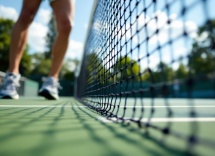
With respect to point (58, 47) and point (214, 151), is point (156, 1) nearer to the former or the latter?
point (214, 151)

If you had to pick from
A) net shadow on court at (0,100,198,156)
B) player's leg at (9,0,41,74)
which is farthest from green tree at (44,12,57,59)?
net shadow on court at (0,100,198,156)

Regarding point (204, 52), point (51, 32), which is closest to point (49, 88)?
point (204, 52)

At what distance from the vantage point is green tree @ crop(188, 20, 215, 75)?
423 mm

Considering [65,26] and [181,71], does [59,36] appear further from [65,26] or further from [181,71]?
[181,71]

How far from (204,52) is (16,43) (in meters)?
2.38

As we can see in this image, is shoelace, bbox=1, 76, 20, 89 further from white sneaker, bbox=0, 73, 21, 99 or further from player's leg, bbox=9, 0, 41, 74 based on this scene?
player's leg, bbox=9, 0, 41, 74

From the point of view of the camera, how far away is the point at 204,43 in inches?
18.2

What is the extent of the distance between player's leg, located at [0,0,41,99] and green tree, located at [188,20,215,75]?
227 cm

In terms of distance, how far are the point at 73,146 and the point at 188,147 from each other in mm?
288

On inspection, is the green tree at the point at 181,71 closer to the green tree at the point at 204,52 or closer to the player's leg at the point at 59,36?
the green tree at the point at 204,52

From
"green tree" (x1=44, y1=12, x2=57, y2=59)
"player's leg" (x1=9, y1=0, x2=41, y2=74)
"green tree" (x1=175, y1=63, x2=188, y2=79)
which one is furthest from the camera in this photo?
"green tree" (x1=44, y1=12, x2=57, y2=59)

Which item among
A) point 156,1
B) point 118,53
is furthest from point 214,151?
point 118,53

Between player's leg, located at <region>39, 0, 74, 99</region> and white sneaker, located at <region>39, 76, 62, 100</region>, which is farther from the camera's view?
white sneaker, located at <region>39, 76, 62, 100</region>

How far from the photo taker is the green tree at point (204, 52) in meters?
0.42
